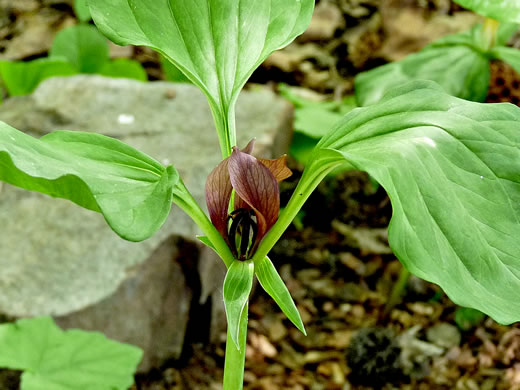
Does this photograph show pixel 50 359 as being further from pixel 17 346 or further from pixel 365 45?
pixel 365 45

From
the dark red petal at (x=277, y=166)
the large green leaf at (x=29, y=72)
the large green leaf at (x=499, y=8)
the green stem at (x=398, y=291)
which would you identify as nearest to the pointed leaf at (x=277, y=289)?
the dark red petal at (x=277, y=166)

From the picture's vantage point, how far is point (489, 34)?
175 centimetres

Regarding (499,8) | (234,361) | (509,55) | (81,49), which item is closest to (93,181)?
(234,361)

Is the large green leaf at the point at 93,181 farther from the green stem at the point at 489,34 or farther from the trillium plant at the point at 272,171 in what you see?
the green stem at the point at 489,34

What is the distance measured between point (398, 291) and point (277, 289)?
135 centimetres

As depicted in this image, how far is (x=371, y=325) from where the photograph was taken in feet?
6.55

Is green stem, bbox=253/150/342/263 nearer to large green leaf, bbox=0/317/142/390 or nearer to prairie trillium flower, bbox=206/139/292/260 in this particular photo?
prairie trillium flower, bbox=206/139/292/260

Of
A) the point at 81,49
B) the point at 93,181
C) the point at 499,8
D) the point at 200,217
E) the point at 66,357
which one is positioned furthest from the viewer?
the point at 81,49

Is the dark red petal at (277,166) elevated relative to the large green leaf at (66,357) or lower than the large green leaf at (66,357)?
elevated

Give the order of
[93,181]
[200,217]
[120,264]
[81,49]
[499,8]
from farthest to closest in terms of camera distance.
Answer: [81,49], [120,264], [499,8], [200,217], [93,181]

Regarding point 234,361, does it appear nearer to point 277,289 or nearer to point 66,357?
point 277,289

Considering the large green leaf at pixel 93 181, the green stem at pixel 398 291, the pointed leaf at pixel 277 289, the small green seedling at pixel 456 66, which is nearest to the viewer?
the large green leaf at pixel 93 181

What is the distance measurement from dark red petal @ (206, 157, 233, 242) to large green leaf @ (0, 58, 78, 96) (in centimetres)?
226

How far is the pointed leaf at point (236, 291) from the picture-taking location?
0.64 m
